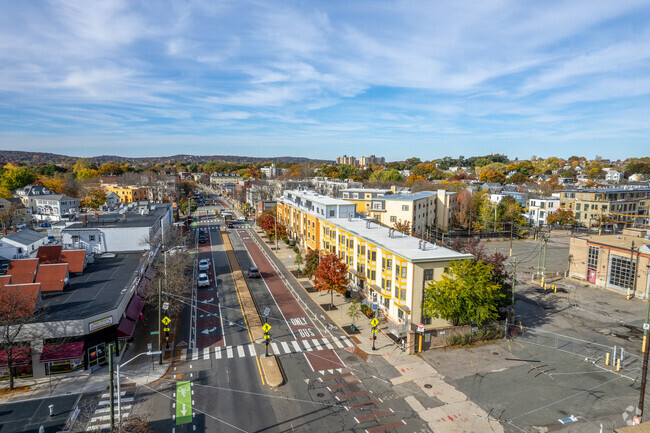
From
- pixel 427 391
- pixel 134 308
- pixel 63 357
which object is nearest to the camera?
pixel 427 391

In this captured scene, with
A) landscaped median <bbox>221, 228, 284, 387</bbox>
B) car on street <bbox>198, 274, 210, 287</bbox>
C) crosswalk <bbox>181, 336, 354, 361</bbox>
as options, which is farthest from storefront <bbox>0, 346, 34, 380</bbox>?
car on street <bbox>198, 274, 210, 287</bbox>

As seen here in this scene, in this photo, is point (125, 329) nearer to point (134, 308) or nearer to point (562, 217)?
point (134, 308)

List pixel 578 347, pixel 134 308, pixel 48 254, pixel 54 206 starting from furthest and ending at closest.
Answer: pixel 54 206, pixel 48 254, pixel 134 308, pixel 578 347

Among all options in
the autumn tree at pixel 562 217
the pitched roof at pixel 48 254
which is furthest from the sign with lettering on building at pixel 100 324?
the autumn tree at pixel 562 217

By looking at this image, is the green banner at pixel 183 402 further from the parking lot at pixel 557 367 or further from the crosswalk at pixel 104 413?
the parking lot at pixel 557 367

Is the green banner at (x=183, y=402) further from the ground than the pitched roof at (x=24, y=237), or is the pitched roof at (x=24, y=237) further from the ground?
the pitched roof at (x=24, y=237)

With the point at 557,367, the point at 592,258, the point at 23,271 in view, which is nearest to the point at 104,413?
the point at 23,271

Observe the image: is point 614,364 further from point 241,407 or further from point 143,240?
point 143,240
